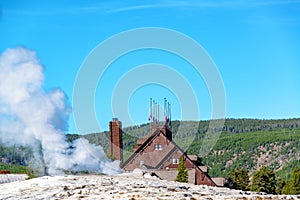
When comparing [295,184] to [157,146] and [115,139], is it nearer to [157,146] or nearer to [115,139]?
[157,146]

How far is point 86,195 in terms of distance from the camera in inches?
1035

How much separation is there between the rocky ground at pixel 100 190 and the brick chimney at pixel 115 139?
48563 millimetres

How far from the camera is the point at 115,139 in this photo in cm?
8206

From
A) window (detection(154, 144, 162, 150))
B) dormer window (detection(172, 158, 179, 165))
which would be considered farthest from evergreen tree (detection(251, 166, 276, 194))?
window (detection(154, 144, 162, 150))

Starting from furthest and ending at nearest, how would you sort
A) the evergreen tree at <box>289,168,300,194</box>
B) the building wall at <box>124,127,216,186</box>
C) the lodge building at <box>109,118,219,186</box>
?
1. the lodge building at <box>109,118,219,186</box>
2. the building wall at <box>124,127,216,186</box>
3. the evergreen tree at <box>289,168,300,194</box>

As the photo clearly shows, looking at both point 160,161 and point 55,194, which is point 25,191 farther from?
point 160,161

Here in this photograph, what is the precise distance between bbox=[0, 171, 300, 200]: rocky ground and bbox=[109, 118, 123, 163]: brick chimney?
1912 inches

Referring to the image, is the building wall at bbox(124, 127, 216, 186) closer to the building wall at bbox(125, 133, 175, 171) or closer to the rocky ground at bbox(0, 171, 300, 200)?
the building wall at bbox(125, 133, 175, 171)

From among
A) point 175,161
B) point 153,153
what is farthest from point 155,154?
point 175,161

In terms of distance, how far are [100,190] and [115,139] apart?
54.9 metres

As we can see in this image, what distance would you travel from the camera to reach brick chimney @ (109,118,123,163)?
8011cm

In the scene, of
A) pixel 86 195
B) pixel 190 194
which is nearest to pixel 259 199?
pixel 190 194

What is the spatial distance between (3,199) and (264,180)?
2390 inches

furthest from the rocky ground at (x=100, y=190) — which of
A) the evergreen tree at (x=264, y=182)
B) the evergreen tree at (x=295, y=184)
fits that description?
the evergreen tree at (x=264, y=182)
